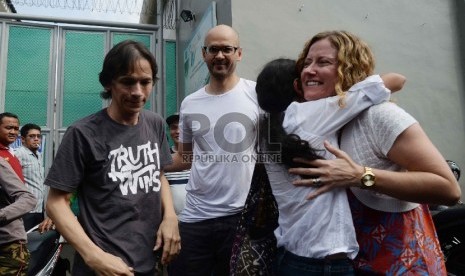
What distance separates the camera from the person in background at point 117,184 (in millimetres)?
1398

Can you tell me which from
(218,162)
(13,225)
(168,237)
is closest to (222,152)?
(218,162)

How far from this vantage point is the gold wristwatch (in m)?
1.17

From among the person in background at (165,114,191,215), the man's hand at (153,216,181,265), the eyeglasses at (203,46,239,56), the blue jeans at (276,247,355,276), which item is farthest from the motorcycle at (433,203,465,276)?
the man's hand at (153,216,181,265)

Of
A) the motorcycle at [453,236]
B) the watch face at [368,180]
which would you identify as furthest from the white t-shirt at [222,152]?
the motorcycle at [453,236]

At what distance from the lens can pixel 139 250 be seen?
1.51m

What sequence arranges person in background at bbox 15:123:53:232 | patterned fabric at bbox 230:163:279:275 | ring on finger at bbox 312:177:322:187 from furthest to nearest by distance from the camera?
person in background at bbox 15:123:53:232 → patterned fabric at bbox 230:163:279:275 → ring on finger at bbox 312:177:322:187

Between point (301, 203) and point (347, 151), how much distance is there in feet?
0.74

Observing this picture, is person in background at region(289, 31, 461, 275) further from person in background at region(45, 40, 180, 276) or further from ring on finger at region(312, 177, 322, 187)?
person in background at region(45, 40, 180, 276)

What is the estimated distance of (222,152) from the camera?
2.26 m

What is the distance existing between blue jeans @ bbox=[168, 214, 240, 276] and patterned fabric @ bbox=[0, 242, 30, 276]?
2.96 ft

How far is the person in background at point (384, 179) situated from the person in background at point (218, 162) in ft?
3.03

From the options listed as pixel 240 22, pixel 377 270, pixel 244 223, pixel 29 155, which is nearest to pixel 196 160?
pixel 244 223

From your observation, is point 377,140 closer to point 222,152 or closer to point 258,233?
point 258,233

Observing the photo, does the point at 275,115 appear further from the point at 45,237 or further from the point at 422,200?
the point at 45,237
